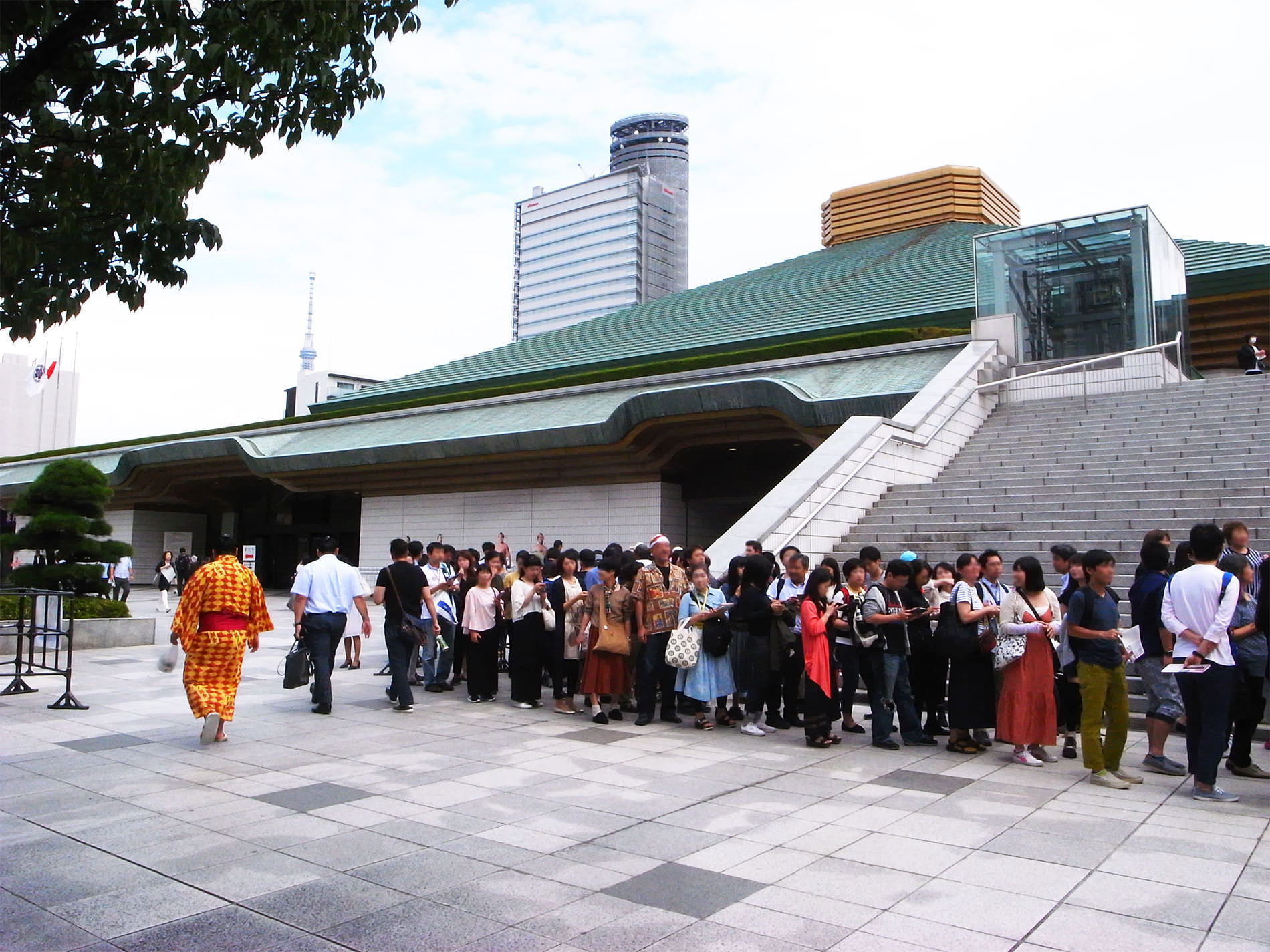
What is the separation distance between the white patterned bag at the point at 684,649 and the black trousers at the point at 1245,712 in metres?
3.82

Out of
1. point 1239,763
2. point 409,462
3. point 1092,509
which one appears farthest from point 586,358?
point 1239,763

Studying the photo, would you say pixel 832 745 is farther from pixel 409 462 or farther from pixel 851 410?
pixel 409 462

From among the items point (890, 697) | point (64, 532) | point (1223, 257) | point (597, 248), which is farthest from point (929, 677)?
point (597, 248)

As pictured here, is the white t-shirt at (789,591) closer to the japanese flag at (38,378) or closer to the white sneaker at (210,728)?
the white sneaker at (210,728)

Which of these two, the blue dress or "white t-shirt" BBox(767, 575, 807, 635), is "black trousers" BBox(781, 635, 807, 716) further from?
the blue dress

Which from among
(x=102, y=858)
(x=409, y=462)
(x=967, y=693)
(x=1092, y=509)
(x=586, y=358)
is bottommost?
(x=102, y=858)

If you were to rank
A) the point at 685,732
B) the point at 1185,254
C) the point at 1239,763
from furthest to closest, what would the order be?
1. the point at 1185,254
2. the point at 685,732
3. the point at 1239,763

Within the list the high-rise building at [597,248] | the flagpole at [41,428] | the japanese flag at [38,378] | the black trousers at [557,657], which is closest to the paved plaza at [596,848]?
the black trousers at [557,657]

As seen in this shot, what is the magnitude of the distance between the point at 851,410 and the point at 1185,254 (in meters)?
12.0

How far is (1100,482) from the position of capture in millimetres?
12969

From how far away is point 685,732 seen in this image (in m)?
8.27

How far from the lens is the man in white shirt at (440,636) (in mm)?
10508

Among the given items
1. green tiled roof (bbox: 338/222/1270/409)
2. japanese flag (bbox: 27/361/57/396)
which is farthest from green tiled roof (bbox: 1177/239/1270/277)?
japanese flag (bbox: 27/361/57/396)

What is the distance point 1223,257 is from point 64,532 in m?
24.1
